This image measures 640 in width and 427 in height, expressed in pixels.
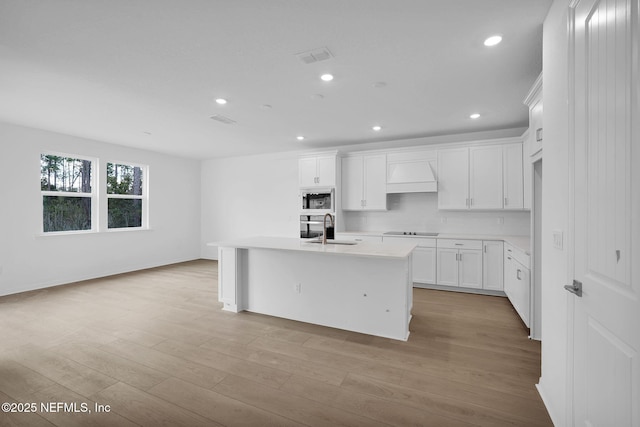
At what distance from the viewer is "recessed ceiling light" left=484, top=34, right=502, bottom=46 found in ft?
7.40


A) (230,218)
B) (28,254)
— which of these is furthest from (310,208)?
(28,254)

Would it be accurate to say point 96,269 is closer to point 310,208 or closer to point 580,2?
point 310,208

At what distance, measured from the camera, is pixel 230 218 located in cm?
736

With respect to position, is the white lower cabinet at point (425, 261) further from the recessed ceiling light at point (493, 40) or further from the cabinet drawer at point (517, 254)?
the recessed ceiling light at point (493, 40)

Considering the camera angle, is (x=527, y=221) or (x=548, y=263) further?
(x=527, y=221)

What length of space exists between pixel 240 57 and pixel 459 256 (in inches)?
160

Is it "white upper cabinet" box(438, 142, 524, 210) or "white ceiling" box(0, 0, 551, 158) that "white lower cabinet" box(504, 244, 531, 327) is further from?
"white ceiling" box(0, 0, 551, 158)

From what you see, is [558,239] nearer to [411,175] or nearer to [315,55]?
[315,55]

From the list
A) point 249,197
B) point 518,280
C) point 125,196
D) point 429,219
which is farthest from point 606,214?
point 125,196

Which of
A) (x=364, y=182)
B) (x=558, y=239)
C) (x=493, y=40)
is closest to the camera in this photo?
(x=558, y=239)

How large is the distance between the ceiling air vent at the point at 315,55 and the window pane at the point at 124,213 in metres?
5.36

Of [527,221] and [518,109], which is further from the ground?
[518,109]

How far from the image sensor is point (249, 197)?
7.10m

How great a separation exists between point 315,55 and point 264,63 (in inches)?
19.5
